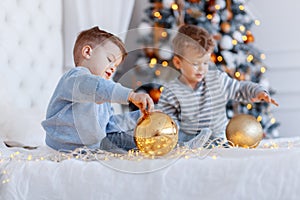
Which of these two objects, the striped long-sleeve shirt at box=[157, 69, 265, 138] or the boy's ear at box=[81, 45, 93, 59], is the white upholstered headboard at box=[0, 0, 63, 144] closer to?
the boy's ear at box=[81, 45, 93, 59]

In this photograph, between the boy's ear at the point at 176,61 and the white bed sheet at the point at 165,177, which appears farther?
the boy's ear at the point at 176,61

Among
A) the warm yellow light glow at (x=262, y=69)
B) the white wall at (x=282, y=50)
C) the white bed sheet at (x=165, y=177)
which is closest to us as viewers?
the white bed sheet at (x=165, y=177)

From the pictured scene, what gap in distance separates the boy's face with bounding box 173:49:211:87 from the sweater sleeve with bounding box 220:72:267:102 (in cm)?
26

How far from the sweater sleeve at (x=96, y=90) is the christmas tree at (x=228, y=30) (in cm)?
179

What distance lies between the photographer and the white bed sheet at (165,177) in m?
1.34

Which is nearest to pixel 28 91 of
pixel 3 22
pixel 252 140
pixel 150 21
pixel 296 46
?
pixel 3 22

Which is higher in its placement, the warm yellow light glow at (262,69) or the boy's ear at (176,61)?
the warm yellow light glow at (262,69)

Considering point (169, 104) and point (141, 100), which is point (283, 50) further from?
point (141, 100)

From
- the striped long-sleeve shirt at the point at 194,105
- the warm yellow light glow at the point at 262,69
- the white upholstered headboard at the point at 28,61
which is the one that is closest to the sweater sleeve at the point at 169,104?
the striped long-sleeve shirt at the point at 194,105

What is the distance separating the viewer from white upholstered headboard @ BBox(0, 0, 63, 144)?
2307 millimetres

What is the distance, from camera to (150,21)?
3.53 m

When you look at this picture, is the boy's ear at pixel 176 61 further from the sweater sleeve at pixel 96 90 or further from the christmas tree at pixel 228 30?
the christmas tree at pixel 228 30

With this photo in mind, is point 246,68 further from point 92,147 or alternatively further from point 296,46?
point 92,147

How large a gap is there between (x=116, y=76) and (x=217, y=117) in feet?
1.80
